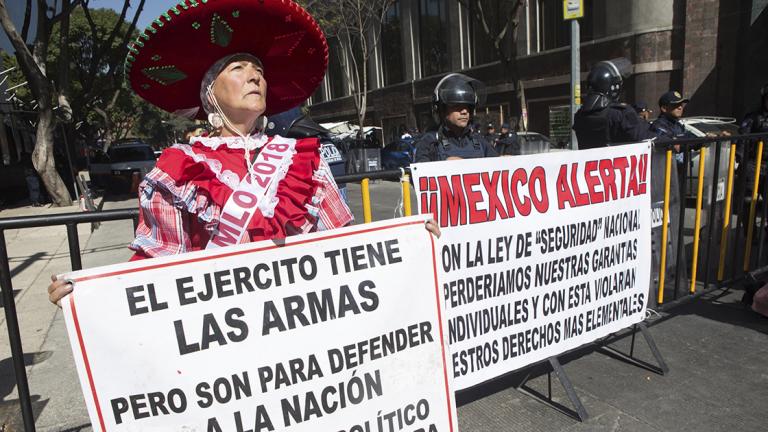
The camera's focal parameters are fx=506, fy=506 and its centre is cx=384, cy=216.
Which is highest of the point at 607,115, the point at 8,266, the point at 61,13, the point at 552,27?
the point at 61,13

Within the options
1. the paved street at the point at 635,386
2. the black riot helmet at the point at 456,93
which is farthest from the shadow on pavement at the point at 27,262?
the black riot helmet at the point at 456,93

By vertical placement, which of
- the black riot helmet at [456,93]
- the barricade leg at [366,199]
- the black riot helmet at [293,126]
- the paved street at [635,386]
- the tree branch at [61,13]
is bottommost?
the paved street at [635,386]

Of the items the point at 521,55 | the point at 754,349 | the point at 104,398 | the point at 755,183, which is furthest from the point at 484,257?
the point at 521,55

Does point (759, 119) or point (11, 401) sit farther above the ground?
point (759, 119)

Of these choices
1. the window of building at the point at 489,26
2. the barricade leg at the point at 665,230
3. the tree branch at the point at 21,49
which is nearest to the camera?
the barricade leg at the point at 665,230

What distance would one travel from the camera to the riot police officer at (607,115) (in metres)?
4.71

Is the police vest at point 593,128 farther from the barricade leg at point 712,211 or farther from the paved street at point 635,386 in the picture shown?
the paved street at point 635,386

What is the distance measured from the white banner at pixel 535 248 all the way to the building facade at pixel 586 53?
58.7 feet

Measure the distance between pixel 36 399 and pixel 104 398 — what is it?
2.60 meters

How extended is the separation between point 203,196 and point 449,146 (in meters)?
2.35

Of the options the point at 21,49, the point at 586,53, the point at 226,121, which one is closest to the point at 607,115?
the point at 226,121

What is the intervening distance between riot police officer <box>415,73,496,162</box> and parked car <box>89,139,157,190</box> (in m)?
17.0

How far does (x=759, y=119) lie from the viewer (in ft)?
19.8

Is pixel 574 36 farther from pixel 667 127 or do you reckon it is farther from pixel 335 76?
pixel 335 76
